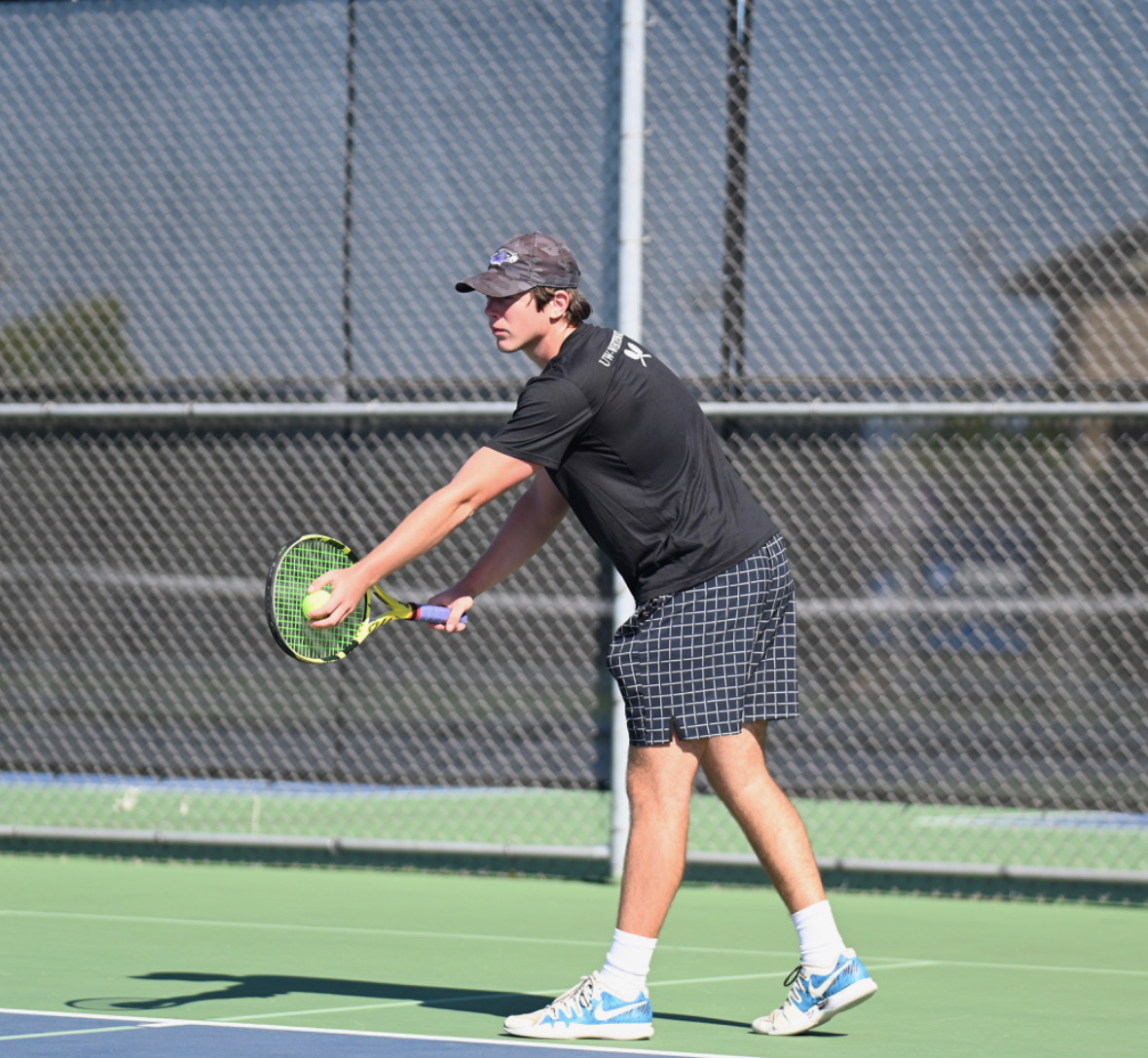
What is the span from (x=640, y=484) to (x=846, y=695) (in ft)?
9.98

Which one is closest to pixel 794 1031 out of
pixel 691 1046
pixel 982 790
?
pixel 691 1046

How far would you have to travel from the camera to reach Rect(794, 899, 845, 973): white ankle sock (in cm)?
418

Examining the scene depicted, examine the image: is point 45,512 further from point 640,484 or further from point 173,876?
point 640,484

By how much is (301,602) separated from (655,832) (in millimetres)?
888

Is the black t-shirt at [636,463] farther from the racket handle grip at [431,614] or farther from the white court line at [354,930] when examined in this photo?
the white court line at [354,930]

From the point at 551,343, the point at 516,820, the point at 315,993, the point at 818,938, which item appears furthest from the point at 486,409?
the point at 818,938

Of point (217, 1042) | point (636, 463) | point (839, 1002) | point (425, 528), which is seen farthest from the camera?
point (636, 463)

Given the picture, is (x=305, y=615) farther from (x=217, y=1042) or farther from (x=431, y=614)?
(x=217, y=1042)

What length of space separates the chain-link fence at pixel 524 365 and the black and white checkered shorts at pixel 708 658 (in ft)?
7.99

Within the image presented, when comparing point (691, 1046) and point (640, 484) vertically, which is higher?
point (640, 484)

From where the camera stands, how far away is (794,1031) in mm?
4172

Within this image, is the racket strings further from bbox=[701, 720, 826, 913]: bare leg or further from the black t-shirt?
bbox=[701, 720, 826, 913]: bare leg

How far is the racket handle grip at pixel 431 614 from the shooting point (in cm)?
425

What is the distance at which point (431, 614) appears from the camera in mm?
4266
